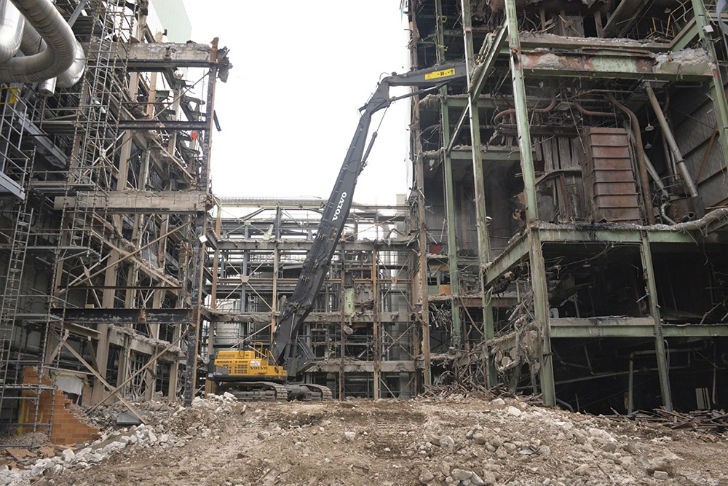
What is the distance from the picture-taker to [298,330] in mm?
18938

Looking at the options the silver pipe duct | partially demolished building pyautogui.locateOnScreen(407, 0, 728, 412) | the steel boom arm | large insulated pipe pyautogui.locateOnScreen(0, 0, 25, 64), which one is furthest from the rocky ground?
the silver pipe duct

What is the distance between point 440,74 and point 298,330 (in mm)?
10912

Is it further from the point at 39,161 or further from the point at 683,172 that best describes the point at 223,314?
the point at 683,172

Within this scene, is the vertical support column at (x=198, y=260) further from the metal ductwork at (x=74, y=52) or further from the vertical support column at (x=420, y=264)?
the vertical support column at (x=420, y=264)

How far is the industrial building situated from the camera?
13000mm

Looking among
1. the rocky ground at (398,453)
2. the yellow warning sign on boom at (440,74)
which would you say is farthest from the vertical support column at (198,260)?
the yellow warning sign on boom at (440,74)

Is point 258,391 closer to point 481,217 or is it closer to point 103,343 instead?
point 103,343

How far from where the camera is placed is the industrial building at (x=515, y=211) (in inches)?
512

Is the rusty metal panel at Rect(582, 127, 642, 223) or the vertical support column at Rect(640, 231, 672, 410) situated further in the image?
the rusty metal panel at Rect(582, 127, 642, 223)

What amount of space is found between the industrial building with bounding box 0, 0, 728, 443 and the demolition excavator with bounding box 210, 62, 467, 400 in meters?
1.02

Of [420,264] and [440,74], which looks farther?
[420,264]

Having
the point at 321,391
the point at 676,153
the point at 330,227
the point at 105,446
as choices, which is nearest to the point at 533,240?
the point at 676,153

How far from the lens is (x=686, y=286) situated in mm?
16422

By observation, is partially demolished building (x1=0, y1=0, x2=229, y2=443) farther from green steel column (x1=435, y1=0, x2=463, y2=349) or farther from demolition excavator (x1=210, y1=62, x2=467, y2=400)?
green steel column (x1=435, y1=0, x2=463, y2=349)
